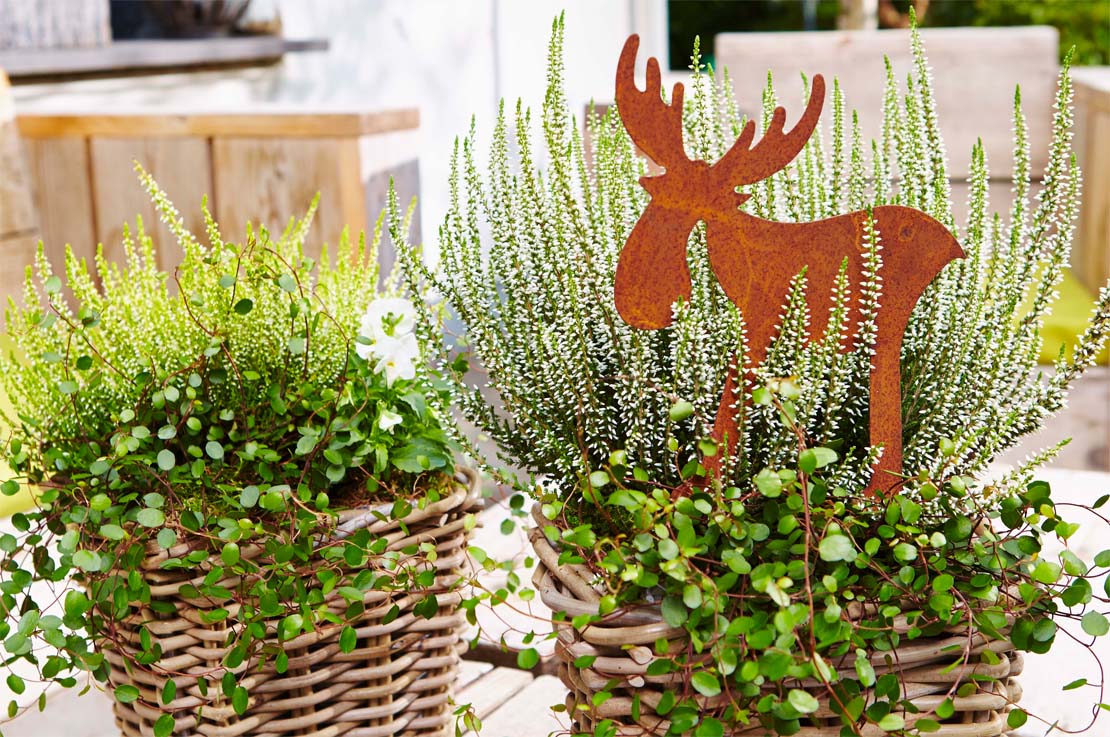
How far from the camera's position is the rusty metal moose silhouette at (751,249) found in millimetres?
587

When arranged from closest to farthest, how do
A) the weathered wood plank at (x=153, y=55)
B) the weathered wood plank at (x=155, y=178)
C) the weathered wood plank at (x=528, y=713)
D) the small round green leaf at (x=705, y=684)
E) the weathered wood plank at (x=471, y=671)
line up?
the small round green leaf at (x=705, y=684) → the weathered wood plank at (x=528, y=713) → the weathered wood plank at (x=471, y=671) → the weathered wood plank at (x=155, y=178) → the weathered wood plank at (x=153, y=55)

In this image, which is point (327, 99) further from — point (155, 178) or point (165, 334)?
point (165, 334)

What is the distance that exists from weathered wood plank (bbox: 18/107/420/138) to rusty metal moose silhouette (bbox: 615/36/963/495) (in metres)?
1.48

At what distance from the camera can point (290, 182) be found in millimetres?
2051

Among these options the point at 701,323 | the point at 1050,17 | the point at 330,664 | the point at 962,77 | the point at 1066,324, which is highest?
the point at 1050,17

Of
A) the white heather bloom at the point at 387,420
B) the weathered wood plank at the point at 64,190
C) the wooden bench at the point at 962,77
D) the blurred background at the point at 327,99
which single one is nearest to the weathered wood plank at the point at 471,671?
the white heather bloom at the point at 387,420

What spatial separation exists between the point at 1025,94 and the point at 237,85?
7.11 feet

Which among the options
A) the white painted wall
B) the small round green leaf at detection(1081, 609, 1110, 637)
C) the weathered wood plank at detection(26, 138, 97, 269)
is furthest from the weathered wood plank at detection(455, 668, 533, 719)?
the weathered wood plank at detection(26, 138, 97, 269)

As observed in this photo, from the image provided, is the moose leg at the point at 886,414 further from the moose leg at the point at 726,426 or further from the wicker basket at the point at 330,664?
the wicker basket at the point at 330,664

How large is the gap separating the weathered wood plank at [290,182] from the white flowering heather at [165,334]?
124 cm

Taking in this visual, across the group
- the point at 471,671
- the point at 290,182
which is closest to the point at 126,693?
the point at 471,671

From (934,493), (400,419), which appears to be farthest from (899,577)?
(400,419)

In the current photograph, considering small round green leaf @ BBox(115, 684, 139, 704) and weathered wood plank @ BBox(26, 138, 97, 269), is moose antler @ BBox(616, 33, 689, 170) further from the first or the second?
weathered wood plank @ BBox(26, 138, 97, 269)

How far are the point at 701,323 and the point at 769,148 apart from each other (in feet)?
0.35
